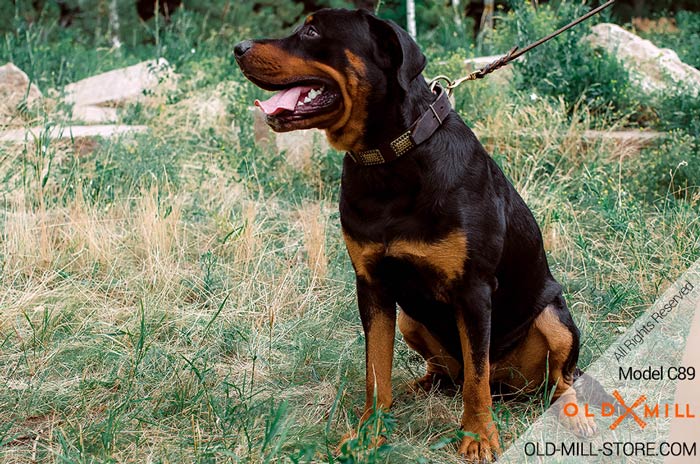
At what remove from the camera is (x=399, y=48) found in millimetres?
2723

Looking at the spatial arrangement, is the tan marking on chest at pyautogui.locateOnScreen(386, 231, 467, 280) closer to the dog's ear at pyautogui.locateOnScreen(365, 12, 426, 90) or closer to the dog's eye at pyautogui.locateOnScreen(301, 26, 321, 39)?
the dog's ear at pyautogui.locateOnScreen(365, 12, 426, 90)

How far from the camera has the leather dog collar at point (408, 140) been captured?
2.76 metres

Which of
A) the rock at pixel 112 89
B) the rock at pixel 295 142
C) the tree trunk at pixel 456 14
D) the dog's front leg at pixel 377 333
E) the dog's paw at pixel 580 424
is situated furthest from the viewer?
the tree trunk at pixel 456 14

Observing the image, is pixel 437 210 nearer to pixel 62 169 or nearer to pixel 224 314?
pixel 224 314

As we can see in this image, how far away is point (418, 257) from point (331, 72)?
714 millimetres

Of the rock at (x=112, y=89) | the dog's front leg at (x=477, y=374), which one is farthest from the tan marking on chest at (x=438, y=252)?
the rock at (x=112, y=89)

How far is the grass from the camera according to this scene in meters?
2.91

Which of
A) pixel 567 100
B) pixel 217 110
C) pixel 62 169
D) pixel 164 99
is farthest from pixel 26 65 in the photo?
pixel 567 100

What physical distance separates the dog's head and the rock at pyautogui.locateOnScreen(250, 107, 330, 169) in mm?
3254

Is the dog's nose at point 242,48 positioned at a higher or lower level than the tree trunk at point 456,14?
higher

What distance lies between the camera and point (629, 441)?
296cm

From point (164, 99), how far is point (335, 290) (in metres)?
4.02

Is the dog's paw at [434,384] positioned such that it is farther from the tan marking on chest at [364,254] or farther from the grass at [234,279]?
the tan marking on chest at [364,254]

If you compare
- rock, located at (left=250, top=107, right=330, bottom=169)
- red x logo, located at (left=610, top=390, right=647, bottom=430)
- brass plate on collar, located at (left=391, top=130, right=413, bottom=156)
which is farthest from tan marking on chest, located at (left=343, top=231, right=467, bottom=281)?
rock, located at (left=250, top=107, right=330, bottom=169)
